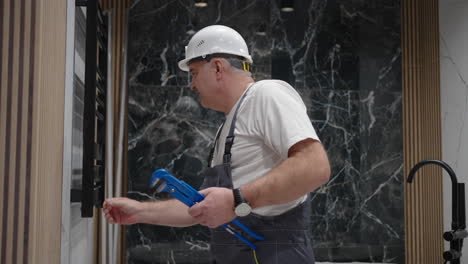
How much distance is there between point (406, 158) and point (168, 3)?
2302mm

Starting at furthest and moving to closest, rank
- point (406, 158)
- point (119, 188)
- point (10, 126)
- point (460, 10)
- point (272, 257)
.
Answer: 1. point (406, 158)
2. point (460, 10)
3. point (119, 188)
4. point (272, 257)
5. point (10, 126)

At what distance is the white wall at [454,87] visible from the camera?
12.1 ft

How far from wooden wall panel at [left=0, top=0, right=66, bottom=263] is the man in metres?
0.38

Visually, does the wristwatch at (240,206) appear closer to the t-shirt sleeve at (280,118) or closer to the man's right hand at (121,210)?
the t-shirt sleeve at (280,118)

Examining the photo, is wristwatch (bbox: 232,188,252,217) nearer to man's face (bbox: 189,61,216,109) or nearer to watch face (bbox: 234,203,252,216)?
watch face (bbox: 234,203,252,216)

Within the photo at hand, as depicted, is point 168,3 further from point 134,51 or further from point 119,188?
point 119,188

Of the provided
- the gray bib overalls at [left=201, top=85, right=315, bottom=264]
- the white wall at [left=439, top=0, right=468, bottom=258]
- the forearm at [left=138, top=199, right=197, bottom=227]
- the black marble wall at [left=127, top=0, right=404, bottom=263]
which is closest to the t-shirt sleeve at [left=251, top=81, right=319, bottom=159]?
the gray bib overalls at [left=201, top=85, right=315, bottom=264]

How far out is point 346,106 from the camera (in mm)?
3984

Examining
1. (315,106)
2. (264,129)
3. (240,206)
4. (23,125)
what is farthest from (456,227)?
(23,125)

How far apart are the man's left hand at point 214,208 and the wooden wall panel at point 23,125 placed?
0.39 m

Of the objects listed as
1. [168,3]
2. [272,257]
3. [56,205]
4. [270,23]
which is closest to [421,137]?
[270,23]

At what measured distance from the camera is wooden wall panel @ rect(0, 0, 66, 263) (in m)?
1.13

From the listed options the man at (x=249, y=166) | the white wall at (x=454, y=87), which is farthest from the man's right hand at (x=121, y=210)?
the white wall at (x=454, y=87)

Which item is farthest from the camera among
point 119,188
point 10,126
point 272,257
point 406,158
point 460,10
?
point 406,158
